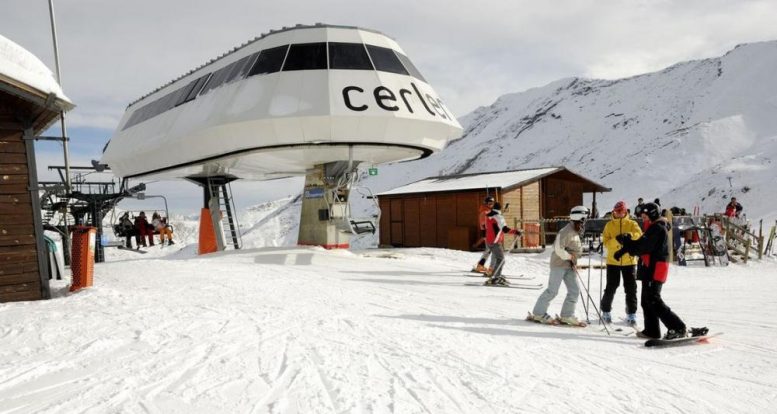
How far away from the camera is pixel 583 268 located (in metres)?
13.4

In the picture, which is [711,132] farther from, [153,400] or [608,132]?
[153,400]

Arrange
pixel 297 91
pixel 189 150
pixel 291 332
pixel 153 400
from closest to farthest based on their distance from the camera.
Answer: pixel 153 400 < pixel 291 332 < pixel 297 91 < pixel 189 150

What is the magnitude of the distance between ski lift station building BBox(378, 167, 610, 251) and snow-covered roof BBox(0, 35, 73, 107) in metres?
15.0

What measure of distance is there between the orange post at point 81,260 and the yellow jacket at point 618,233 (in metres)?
8.44

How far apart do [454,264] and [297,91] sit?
6.57 metres

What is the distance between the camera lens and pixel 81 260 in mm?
8148

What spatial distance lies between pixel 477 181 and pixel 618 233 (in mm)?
15662

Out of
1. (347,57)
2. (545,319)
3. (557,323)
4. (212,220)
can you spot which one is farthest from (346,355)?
(212,220)

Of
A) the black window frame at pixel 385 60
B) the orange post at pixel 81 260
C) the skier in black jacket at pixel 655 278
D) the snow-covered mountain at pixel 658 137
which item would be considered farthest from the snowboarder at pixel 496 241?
the snow-covered mountain at pixel 658 137

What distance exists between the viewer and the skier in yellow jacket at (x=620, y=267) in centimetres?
679

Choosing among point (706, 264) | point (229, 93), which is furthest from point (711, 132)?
point (229, 93)

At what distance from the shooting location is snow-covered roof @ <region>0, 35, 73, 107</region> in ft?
24.4

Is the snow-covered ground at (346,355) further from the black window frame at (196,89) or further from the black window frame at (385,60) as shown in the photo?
the black window frame at (196,89)

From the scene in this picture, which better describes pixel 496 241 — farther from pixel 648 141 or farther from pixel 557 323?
pixel 648 141
